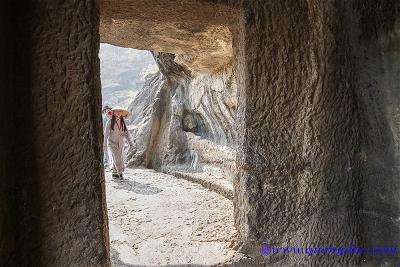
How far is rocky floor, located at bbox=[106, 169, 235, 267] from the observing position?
2141 millimetres

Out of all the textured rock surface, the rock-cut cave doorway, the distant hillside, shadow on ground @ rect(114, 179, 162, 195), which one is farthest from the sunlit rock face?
the distant hillside

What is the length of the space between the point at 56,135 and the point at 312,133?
1.37 meters

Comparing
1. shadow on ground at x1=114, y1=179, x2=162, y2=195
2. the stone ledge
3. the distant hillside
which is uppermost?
the distant hillside

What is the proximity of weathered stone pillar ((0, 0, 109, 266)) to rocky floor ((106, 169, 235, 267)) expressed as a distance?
27.6 inches

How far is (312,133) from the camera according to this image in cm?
196

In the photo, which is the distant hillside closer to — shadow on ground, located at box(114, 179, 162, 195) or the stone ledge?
the stone ledge

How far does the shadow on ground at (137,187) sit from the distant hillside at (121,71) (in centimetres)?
2946

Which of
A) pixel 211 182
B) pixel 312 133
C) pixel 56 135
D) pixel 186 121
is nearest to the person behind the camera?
pixel 56 135

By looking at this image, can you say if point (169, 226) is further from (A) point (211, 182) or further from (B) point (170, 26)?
(B) point (170, 26)

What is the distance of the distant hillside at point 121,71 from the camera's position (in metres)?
35.2

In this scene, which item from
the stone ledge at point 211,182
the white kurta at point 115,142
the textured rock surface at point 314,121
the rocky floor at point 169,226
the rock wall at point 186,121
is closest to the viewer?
the textured rock surface at point 314,121

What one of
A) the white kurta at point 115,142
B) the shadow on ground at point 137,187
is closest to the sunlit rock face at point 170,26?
the white kurta at point 115,142

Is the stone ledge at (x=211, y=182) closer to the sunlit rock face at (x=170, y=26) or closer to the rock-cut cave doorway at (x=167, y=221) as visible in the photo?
the rock-cut cave doorway at (x=167, y=221)

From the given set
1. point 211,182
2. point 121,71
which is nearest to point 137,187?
point 211,182
